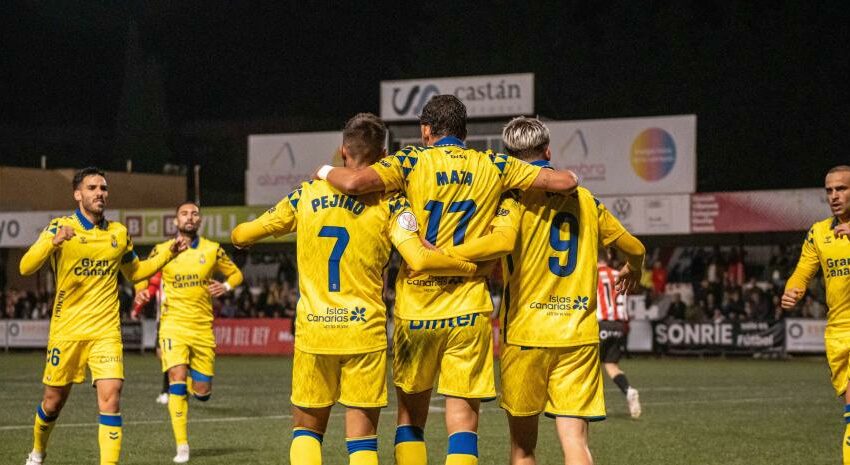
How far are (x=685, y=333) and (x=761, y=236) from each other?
7.46 meters

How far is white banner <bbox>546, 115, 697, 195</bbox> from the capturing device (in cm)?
4097

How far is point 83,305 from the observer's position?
10625mm

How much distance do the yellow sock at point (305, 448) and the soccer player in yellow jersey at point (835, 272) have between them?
4.32 metres

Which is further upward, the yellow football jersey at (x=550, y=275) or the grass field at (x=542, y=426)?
the yellow football jersey at (x=550, y=275)

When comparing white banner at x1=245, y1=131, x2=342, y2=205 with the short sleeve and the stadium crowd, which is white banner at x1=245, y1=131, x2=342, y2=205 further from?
the short sleeve

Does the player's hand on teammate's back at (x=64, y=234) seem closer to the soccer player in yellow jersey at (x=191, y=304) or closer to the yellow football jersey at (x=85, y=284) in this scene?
the yellow football jersey at (x=85, y=284)

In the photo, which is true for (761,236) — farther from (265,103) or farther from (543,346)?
(265,103)

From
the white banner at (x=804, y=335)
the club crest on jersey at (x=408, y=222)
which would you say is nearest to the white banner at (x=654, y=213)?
the white banner at (x=804, y=335)

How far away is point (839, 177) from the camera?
386 inches

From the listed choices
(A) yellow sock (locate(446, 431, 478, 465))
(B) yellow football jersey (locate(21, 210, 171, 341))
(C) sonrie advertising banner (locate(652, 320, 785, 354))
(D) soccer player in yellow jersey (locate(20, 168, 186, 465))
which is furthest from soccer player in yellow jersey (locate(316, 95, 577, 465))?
(C) sonrie advertising banner (locate(652, 320, 785, 354))

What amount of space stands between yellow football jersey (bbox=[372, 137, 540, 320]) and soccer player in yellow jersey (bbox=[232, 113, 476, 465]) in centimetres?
12

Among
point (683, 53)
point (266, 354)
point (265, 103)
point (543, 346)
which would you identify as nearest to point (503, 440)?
point (543, 346)

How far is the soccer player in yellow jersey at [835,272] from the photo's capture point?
32.4 ft

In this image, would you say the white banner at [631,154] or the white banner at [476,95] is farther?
the white banner at [476,95]
